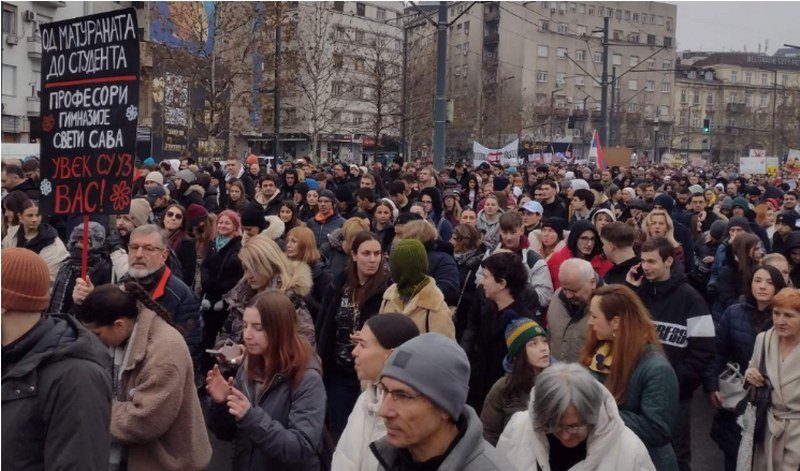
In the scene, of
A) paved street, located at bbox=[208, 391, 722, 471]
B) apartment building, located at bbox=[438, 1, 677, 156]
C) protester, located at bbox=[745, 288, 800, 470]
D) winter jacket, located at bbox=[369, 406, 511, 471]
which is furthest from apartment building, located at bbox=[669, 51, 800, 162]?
winter jacket, located at bbox=[369, 406, 511, 471]

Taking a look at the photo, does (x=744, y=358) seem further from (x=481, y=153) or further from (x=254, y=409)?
(x=481, y=153)

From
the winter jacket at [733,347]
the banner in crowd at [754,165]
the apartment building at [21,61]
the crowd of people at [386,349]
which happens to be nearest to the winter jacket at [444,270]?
the crowd of people at [386,349]

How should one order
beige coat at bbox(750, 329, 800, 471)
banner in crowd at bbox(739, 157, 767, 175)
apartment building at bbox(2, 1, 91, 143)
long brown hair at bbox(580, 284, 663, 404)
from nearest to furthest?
long brown hair at bbox(580, 284, 663, 404), beige coat at bbox(750, 329, 800, 471), banner in crowd at bbox(739, 157, 767, 175), apartment building at bbox(2, 1, 91, 143)

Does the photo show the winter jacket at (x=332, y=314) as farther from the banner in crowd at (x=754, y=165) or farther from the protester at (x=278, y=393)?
the banner in crowd at (x=754, y=165)

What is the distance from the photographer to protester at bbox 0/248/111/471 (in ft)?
9.57

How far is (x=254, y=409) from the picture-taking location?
3.64 metres

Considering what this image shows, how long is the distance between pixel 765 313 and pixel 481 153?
734 inches

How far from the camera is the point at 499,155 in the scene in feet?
79.3

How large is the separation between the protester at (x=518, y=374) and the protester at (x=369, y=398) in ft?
2.45

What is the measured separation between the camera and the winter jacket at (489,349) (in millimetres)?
5258

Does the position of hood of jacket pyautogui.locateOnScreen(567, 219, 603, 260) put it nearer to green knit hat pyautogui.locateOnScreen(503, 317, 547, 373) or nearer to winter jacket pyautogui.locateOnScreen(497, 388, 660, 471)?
green knit hat pyautogui.locateOnScreen(503, 317, 547, 373)

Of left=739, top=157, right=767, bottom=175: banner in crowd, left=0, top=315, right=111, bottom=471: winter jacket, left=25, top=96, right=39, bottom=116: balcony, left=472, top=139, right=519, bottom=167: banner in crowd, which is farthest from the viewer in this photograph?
left=25, top=96, right=39, bottom=116: balcony

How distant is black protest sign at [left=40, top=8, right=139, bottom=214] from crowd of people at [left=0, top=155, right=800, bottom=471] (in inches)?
19.0

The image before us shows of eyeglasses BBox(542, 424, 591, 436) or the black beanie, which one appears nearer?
eyeglasses BBox(542, 424, 591, 436)
